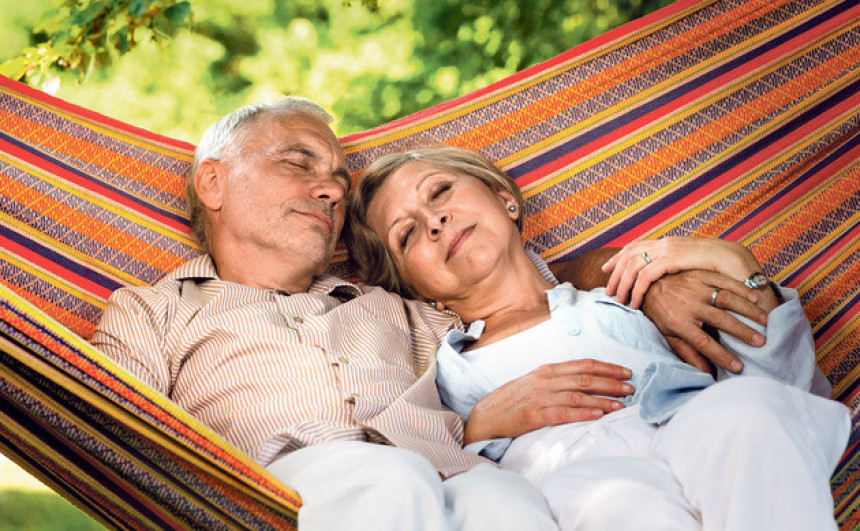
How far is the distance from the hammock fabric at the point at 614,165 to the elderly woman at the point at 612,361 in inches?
8.7

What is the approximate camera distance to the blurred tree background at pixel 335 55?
556 centimetres

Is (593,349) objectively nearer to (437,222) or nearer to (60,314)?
(437,222)

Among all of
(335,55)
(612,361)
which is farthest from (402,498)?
(335,55)

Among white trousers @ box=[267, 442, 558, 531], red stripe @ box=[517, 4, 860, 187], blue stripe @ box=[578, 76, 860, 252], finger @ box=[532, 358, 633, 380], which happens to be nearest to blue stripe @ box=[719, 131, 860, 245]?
blue stripe @ box=[578, 76, 860, 252]

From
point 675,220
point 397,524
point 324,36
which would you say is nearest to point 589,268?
point 675,220

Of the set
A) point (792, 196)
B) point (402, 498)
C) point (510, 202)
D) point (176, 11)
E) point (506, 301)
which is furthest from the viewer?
point (176, 11)

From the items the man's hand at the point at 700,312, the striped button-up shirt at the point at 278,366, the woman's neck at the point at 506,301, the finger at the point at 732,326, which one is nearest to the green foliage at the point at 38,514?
the striped button-up shirt at the point at 278,366

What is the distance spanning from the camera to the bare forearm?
2225 millimetres

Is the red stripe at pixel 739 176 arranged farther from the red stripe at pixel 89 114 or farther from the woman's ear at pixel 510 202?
the red stripe at pixel 89 114

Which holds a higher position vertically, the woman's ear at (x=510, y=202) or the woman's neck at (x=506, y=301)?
the woman's ear at (x=510, y=202)

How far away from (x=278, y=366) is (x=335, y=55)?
432cm

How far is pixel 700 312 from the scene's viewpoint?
185 cm

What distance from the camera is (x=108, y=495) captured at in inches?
58.4

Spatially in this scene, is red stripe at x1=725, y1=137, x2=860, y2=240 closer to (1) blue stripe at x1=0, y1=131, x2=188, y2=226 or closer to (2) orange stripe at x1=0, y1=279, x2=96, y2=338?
(1) blue stripe at x1=0, y1=131, x2=188, y2=226
